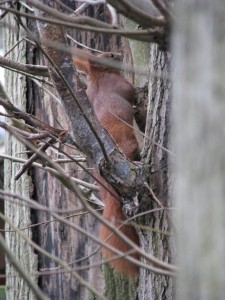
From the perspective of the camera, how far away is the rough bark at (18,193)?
142 inches

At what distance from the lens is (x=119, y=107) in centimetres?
347

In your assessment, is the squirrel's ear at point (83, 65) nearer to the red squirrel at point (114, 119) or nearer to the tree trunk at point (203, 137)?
the red squirrel at point (114, 119)

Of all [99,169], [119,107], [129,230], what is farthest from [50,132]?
[119,107]

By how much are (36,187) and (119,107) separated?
660 millimetres

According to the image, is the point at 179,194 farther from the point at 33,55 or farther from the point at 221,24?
the point at 33,55

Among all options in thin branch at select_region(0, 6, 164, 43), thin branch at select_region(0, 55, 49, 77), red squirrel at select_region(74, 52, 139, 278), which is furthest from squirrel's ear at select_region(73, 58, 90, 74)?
thin branch at select_region(0, 6, 164, 43)

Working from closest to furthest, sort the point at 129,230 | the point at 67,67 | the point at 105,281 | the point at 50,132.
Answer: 1. the point at 67,67
2. the point at 50,132
3. the point at 129,230
4. the point at 105,281

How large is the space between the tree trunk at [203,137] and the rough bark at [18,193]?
2.81 metres

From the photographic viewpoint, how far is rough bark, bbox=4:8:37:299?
3.61m

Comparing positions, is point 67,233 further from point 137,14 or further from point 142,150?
point 137,14

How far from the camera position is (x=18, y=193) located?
146 inches

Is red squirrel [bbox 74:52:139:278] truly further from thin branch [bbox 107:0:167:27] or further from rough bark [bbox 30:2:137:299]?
thin branch [bbox 107:0:167:27]

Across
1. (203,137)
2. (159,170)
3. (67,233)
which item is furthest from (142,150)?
(203,137)

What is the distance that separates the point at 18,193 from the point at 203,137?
3.01 m
